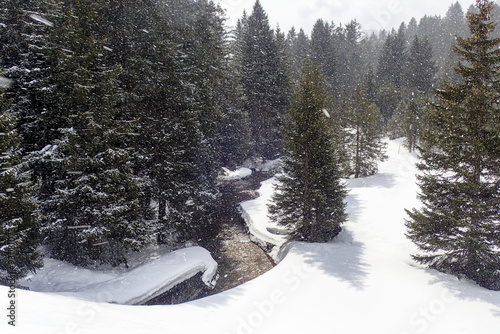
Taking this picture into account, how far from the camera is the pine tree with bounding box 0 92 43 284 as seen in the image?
31.6 ft

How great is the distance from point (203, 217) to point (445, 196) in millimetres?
13646

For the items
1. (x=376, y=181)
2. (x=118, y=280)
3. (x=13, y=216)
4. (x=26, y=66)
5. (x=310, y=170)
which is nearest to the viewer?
(x=13, y=216)

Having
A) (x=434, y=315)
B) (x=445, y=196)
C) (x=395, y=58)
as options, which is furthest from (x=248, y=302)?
(x=395, y=58)

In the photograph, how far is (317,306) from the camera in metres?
10.6

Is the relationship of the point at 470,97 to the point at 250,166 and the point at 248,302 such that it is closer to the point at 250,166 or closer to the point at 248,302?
the point at 248,302

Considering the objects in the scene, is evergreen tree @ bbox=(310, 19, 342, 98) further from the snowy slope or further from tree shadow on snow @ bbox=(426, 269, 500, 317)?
the snowy slope

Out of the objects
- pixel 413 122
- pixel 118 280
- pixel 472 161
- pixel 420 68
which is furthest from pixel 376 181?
pixel 420 68

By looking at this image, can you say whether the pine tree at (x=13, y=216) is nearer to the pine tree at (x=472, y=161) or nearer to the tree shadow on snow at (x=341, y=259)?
the tree shadow on snow at (x=341, y=259)

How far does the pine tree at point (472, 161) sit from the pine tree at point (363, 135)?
19.1 m

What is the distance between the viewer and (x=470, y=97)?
11.2 m

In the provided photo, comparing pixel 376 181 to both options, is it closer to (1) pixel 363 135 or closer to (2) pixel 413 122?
(1) pixel 363 135

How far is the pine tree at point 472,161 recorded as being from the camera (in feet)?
36.5

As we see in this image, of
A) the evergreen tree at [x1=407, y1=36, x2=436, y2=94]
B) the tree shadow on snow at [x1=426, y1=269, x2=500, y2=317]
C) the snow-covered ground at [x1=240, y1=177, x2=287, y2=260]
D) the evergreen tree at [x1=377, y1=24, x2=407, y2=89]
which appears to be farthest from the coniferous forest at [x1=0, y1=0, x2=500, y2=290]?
the evergreen tree at [x1=377, y1=24, x2=407, y2=89]

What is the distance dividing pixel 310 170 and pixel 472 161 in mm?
7693
